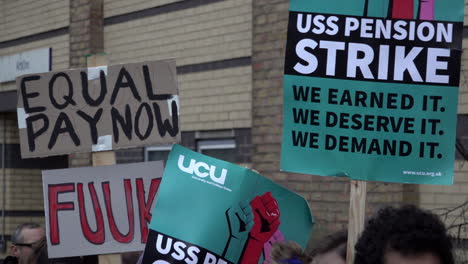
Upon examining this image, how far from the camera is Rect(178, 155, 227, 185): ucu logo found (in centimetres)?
402

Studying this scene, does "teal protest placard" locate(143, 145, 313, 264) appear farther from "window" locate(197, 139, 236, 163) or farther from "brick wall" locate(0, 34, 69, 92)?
"brick wall" locate(0, 34, 69, 92)

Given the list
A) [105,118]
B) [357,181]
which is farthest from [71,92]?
[357,181]

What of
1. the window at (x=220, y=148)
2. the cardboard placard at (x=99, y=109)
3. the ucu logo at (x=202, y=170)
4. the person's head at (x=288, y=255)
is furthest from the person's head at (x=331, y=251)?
the window at (x=220, y=148)

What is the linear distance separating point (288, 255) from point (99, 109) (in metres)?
1.70

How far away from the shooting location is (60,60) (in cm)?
1068

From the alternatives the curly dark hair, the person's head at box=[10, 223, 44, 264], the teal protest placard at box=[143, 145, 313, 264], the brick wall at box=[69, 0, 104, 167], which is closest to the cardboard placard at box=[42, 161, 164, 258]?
the teal protest placard at box=[143, 145, 313, 264]

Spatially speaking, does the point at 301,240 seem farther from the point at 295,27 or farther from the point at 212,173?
the point at 295,27

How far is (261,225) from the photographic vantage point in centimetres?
404

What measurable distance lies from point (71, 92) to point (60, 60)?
601 cm

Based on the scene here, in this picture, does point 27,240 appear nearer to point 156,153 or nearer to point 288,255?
point 288,255

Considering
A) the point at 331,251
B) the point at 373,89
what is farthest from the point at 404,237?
the point at 373,89

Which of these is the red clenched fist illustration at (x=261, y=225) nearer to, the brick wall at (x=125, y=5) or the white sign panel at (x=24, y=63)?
the brick wall at (x=125, y=5)

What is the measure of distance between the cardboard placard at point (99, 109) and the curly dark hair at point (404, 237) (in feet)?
8.27

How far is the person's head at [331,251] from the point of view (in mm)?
3228
